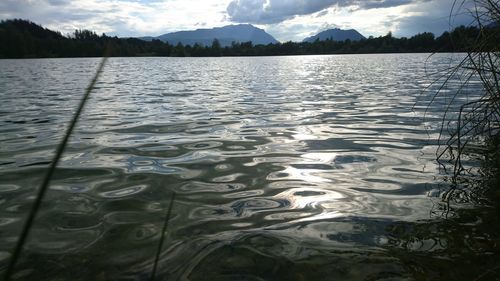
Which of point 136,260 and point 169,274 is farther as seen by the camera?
point 136,260

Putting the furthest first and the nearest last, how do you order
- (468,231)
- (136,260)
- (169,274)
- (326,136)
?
(326,136)
(468,231)
(136,260)
(169,274)

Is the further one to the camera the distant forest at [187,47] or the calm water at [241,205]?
Result: the distant forest at [187,47]

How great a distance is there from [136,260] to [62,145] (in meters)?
2.98

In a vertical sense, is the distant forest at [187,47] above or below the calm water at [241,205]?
above

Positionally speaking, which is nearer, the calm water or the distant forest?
the calm water

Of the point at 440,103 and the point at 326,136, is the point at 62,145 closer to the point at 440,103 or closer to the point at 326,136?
the point at 326,136

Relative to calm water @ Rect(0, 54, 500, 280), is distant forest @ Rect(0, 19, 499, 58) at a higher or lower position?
higher

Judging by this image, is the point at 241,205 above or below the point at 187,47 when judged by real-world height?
below

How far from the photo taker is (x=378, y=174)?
231 inches

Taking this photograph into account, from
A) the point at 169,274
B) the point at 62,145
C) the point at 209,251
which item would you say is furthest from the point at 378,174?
the point at 62,145

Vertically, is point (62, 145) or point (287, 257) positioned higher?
point (62, 145)

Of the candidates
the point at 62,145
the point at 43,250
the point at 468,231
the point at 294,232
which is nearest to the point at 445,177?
the point at 468,231

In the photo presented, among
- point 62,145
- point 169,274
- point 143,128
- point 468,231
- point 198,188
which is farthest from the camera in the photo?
point 143,128

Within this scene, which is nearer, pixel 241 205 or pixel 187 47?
Answer: pixel 241 205
